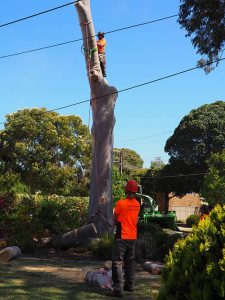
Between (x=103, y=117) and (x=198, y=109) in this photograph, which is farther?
(x=198, y=109)

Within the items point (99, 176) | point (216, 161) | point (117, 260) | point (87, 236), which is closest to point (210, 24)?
point (99, 176)

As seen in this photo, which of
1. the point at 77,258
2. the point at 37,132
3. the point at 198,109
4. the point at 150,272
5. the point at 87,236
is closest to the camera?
the point at 150,272

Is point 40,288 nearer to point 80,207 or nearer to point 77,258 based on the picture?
point 77,258

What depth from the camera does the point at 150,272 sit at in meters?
10.3

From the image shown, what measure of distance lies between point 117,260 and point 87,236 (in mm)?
7847

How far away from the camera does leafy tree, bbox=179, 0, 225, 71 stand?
13429mm

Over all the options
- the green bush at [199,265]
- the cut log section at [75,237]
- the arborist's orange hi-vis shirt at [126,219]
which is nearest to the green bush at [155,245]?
the cut log section at [75,237]

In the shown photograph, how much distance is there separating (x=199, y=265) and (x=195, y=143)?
43420 millimetres

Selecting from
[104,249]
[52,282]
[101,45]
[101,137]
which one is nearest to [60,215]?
[101,137]

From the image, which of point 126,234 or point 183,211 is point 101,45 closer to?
point 126,234

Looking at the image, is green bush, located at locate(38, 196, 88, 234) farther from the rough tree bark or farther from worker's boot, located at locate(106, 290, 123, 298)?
worker's boot, located at locate(106, 290, 123, 298)

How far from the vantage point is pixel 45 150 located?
129 ft

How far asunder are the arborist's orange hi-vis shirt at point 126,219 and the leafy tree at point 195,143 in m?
38.3

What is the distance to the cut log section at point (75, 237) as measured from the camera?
15.2 meters
